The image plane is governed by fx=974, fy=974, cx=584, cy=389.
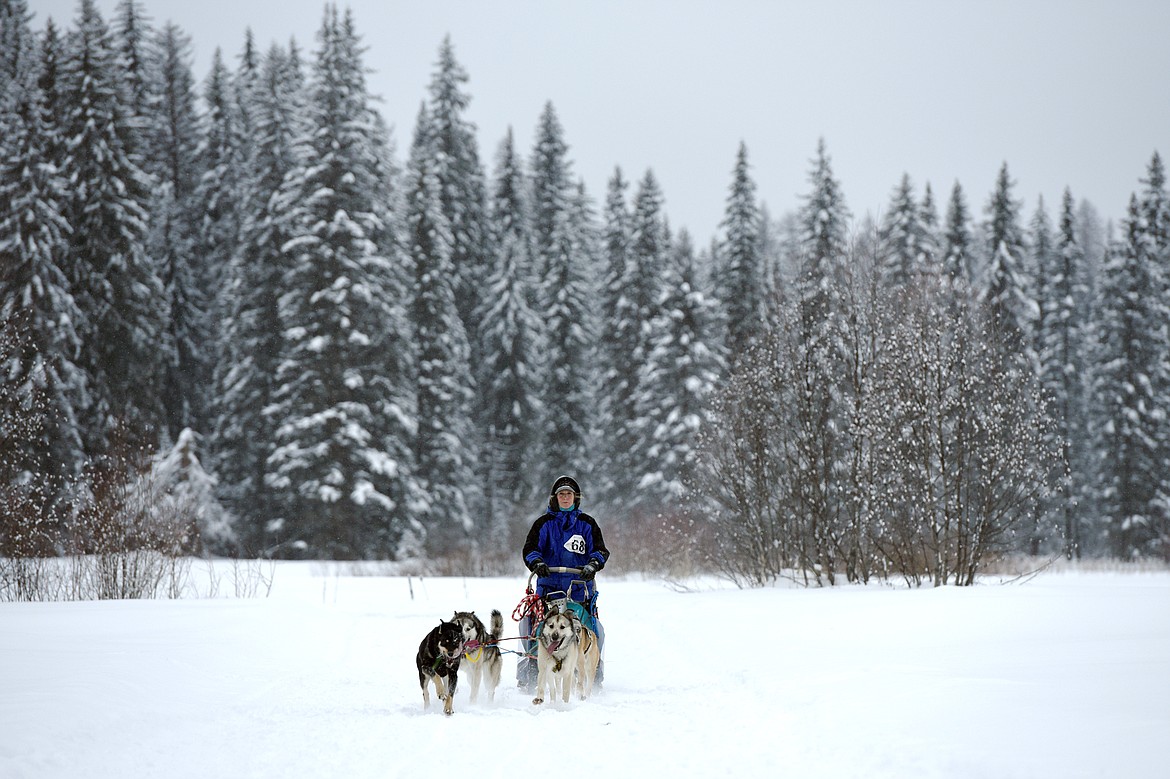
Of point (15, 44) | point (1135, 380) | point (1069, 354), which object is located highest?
point (15, 44)

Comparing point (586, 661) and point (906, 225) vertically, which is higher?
point (906, 225)

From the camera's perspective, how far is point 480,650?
8867 mm

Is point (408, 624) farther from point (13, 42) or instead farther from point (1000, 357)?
point (13, 42)

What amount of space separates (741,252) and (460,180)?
13.8m

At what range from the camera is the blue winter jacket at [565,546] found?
9805 mm

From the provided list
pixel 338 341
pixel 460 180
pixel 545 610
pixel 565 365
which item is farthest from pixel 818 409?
pixel 460 180

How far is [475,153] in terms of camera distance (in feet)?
159

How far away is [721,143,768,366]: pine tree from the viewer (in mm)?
41125

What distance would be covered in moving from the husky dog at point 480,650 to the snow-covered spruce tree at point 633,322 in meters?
32.6

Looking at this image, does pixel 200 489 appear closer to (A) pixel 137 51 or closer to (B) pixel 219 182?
(B) pixel 219 182

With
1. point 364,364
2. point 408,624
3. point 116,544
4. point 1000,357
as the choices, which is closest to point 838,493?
point 1000,357

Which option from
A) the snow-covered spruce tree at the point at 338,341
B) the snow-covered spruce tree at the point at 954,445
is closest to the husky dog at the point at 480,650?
the snow-covered spruce tree at the point at 954,445

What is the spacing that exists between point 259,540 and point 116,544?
17954mm

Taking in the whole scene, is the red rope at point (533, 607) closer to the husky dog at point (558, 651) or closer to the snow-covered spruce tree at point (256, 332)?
the husky dog at point (558, 651)
